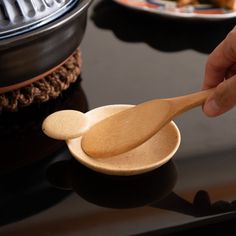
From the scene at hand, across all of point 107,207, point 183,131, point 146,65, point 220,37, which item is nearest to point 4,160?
point 107,207

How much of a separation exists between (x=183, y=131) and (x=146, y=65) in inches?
10.4

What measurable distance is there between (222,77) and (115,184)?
294 mm

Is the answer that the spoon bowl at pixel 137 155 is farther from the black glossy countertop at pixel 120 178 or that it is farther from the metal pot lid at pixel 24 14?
the metal pot lid at pixel 24 14

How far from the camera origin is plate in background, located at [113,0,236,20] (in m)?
1.33

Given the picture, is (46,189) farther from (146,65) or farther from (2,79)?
(146,65)

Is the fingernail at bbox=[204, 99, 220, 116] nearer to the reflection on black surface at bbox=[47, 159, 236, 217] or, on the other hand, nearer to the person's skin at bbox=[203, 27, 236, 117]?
the person's skin at bbox=[203, 27, 236, 117]

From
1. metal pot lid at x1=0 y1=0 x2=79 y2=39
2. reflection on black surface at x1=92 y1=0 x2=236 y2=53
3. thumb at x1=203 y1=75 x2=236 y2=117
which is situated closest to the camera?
thumb at x1=203 y1=75 x2=236 y2=117

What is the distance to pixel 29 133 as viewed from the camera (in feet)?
3.36

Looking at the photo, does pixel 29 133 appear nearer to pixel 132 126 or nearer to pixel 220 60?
pixel 132 126

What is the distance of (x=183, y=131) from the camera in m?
1.02

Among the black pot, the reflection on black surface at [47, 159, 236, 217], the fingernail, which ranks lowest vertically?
the reflection on black surface at [47, 159, 236, 217]

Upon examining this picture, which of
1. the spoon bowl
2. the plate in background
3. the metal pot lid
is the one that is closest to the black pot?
the metal pot lid

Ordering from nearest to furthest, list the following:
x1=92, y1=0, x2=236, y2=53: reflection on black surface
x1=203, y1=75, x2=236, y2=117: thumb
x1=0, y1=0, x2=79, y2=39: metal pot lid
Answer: x1=203, y1=75, x2=236, y2=117: thumb
x1=0, y1=0, x2=79, y2=39: metal pot lid
x1=92, y1=0, x2=236, y2=53: reflection on black surface

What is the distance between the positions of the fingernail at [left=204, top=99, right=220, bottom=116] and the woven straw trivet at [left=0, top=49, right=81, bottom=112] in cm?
32
